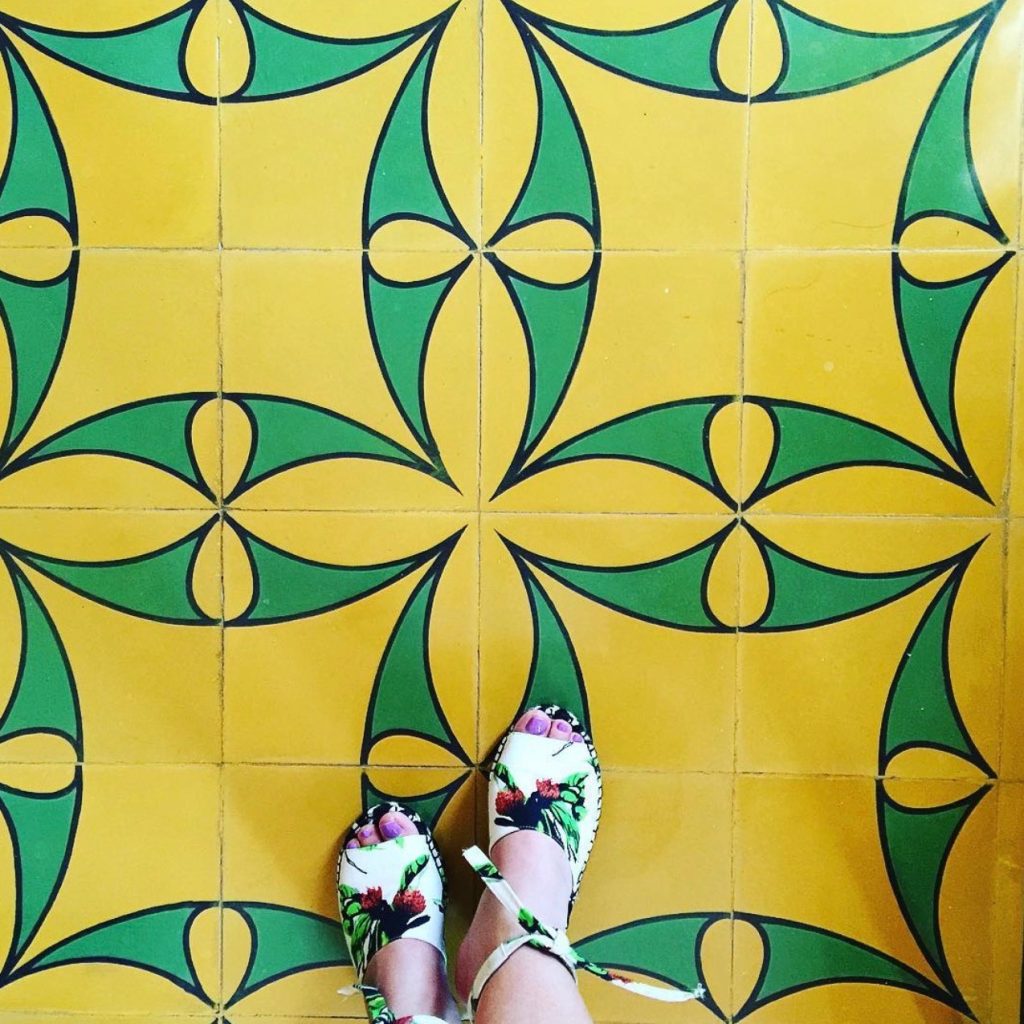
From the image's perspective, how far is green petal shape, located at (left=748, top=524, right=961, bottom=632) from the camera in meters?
1.00

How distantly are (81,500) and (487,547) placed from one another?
439mm

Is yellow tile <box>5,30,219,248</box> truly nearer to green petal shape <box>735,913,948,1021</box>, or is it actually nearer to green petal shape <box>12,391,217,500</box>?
green petal shape <box>12,391,217,500</box>

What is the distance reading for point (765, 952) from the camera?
1.02 meters

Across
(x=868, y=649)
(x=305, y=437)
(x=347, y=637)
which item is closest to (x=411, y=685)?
(x=347, y=637)

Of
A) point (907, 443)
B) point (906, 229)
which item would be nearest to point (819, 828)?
point (907, 443)

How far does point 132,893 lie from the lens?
3.38 feet

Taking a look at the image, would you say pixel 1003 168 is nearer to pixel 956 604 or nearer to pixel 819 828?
pixel 956 604

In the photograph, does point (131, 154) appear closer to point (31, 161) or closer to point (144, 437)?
point (31, 161)

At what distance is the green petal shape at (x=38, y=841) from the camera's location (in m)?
1.03

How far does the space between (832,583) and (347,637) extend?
52cm

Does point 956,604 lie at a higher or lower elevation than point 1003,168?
lower

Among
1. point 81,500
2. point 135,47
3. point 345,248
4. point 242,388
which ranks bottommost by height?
point 81,500

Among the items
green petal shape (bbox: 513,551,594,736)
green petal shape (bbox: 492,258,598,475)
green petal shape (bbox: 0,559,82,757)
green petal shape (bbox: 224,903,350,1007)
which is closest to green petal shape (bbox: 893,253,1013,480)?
green petal shape (bbox: 492,258,598,475)

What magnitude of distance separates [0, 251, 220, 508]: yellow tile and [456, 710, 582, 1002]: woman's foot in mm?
468
